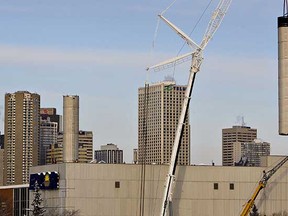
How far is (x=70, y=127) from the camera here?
545 feet

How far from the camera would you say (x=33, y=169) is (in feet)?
510

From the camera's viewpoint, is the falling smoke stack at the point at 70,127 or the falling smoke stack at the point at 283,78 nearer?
the falling smoke stack at the point at 283,78

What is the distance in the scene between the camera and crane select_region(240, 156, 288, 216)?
147875 millimetres

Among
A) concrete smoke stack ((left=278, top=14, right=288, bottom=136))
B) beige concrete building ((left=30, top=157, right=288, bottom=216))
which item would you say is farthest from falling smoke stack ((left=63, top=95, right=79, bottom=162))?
concrete smoke stack ((left=278, top=14, right=288, bottom=136))

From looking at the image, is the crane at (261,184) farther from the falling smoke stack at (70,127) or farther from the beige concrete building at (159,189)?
the falling smoke stack at (70,127)

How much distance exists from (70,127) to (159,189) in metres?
25.4

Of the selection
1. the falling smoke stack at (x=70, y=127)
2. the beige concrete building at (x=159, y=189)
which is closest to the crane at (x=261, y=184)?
the beige concrete building at (x=159, y=189)

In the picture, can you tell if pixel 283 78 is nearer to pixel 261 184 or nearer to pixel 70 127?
pixel 261 184

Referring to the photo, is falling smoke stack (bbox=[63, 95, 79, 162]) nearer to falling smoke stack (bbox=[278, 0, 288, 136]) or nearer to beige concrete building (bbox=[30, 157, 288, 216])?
beige concrete building (bbox=[30, 157, 288, 216])

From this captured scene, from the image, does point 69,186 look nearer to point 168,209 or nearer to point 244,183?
point 168,209

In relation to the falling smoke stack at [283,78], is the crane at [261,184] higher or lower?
lower

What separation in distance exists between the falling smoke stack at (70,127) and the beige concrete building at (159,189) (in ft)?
29.9

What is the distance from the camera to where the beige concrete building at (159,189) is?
144125mm

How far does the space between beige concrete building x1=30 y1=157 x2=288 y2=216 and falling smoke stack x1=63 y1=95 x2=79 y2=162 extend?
913 centimetres
